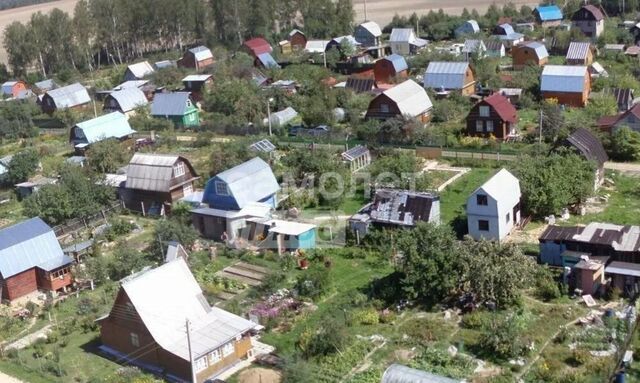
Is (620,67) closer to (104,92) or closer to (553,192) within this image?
(553,192)

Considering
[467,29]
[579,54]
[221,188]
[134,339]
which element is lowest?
[134,339]

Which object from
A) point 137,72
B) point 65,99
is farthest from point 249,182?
point 137,72

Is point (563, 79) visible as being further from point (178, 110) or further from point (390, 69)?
point (178, 110)

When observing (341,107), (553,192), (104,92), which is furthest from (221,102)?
(553,192)

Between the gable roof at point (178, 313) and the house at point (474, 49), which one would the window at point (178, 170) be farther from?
the house at point (474, 49)

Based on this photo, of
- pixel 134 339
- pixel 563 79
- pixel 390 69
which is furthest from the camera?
pixel 390 69

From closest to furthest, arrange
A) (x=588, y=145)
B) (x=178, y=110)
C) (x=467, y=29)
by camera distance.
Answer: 1. (x=588, y=145)
2. (x=178, y=110)
3. (x=467, y=29)

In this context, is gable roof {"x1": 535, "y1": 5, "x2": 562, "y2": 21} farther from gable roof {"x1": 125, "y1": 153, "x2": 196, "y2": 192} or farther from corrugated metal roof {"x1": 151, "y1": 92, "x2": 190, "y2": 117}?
gable roof {"x1": 125, "y1": 153, "x2": 196, "y2": 192}
